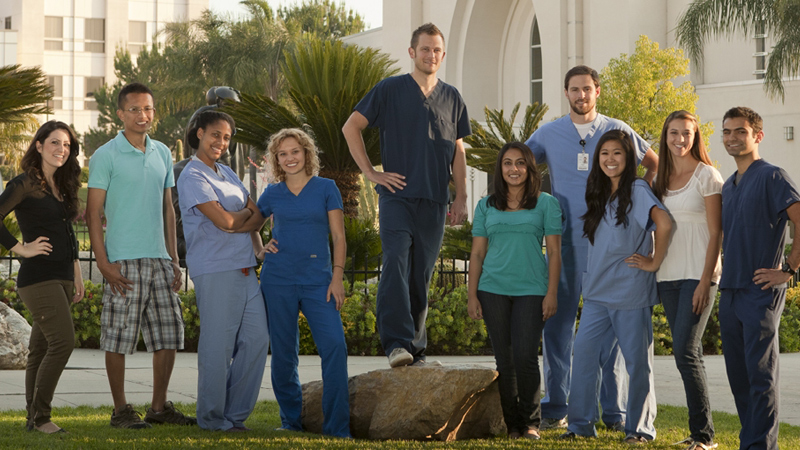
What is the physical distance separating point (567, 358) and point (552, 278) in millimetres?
667

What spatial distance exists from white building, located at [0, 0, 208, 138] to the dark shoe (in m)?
62.4

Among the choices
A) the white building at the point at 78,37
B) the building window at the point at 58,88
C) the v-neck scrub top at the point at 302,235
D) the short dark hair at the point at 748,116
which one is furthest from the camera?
the building window at the point at 58,88

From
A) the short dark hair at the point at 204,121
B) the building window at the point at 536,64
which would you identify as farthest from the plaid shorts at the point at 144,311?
the building window at the point at 536,64

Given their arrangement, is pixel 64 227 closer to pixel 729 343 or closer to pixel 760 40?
pixel 729 343

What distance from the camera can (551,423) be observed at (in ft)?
19.4

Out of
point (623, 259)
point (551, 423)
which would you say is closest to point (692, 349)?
point (623, 259)

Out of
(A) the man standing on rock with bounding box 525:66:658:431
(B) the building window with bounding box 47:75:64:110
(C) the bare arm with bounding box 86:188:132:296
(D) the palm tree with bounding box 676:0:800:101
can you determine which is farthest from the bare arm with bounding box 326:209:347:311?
(B) the building window with bounding box 47:75:64:110

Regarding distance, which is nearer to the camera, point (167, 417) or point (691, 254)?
point (691, 254)

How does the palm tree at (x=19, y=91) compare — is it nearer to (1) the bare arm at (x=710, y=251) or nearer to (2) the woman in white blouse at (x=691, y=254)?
(2) the woman in white blouse at (x=691, y=254)

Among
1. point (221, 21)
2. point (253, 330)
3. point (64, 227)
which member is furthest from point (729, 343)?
point (221, 21)

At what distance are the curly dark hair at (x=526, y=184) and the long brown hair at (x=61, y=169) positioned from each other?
99.5 inches

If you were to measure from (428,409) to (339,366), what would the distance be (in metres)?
0.58

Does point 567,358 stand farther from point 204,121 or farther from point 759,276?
point 204,121

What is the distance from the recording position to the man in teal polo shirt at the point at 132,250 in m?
5.47
